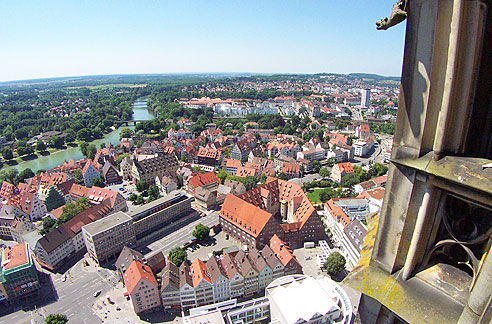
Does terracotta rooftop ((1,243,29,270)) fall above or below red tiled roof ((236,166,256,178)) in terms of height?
below

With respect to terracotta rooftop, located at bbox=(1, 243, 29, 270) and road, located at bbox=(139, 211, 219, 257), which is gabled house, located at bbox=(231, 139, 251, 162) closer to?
road, located at bbox=(139, 211, 219, 257)

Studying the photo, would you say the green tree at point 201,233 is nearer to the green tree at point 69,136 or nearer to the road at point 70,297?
the road at point 70,297

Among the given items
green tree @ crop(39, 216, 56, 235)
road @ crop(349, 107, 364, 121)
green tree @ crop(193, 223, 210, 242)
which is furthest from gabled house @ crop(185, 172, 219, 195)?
road @ crop(349, 107, 364, 121)

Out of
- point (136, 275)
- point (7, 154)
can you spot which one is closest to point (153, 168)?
point (136, 275)

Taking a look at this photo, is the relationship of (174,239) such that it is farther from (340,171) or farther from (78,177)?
(340,171)

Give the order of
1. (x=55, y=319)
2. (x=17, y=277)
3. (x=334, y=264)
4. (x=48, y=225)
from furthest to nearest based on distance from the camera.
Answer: (x=48, y=225)
(x=334, y=264)
(x=17, y=277)
(x=55, y=319)
